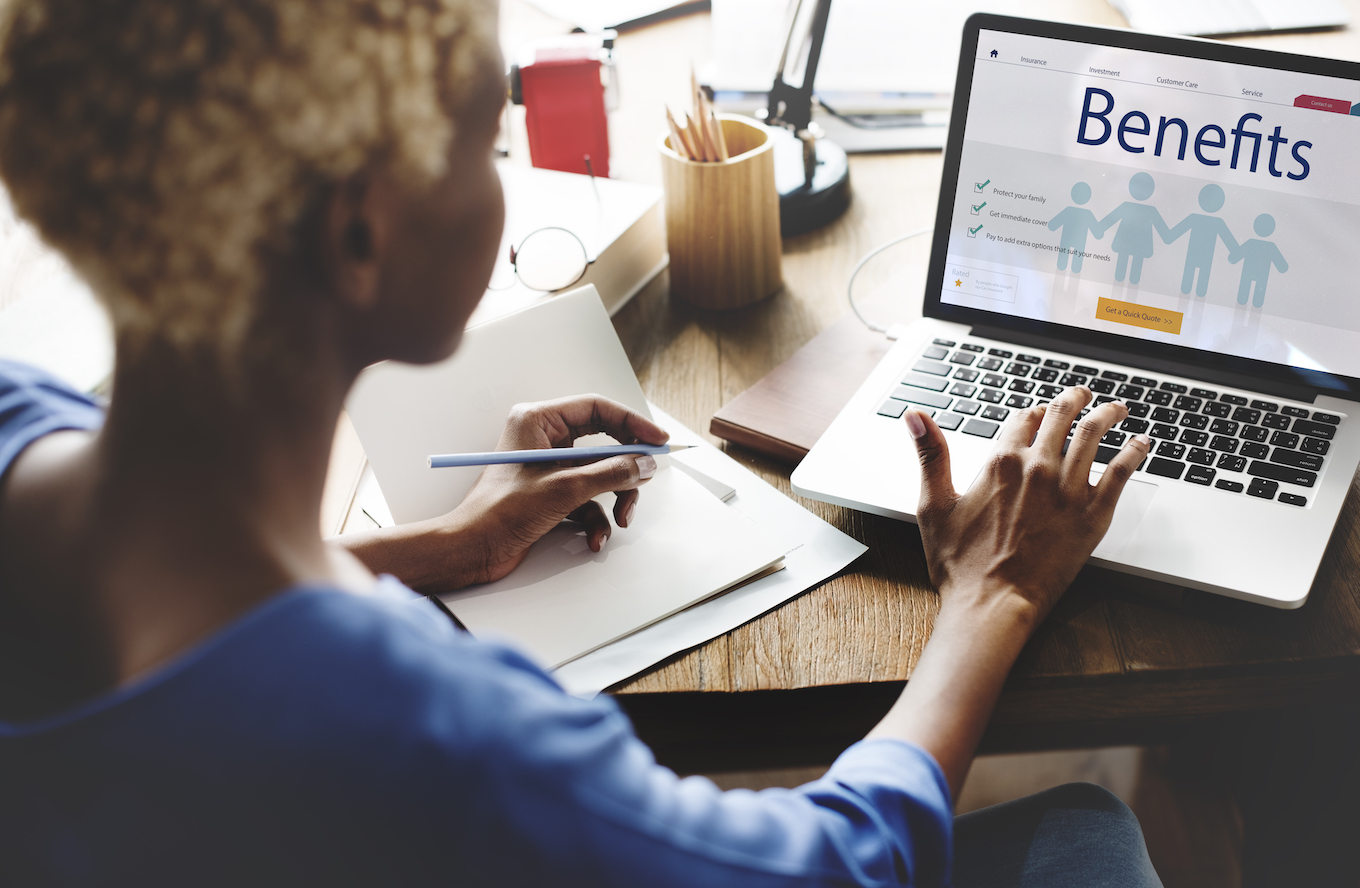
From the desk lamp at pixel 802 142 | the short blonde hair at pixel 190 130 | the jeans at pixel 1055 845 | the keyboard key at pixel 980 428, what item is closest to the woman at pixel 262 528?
the short blonde hair at pixel 190 130

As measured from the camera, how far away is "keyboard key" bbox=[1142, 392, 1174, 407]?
2.79ft

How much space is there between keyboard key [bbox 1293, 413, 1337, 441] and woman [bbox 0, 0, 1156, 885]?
59 centimetres

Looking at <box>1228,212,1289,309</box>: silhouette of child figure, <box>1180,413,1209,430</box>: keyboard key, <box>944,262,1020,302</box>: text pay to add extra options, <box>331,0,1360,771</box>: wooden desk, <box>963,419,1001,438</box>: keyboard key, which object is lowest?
<box>331,0,1360,771</box>: wooden desk

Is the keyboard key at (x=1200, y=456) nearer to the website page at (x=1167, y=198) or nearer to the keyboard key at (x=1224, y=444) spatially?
the keyboard key at (x=1224, y=444)

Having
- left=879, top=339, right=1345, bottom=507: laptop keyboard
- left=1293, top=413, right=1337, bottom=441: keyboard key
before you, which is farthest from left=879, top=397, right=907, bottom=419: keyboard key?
left=1293, top=413, right=1337, bottom=441: keyboard key

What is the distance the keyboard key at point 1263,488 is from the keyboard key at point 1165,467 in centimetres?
5

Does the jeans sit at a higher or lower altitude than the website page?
lower

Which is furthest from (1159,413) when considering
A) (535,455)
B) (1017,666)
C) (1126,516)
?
(535,455)

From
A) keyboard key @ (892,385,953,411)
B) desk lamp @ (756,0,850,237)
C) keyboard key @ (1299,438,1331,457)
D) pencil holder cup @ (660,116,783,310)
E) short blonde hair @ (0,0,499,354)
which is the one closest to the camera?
short blonde hair @ (0,0,499,354)

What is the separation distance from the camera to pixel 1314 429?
80 centimetres

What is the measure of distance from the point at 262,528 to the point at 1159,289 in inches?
31.2

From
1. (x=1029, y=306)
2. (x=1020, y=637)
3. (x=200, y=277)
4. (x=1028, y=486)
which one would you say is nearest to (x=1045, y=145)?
(x=1029, y=306)

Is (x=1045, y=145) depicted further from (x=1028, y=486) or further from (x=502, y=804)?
(x=502, y=804)

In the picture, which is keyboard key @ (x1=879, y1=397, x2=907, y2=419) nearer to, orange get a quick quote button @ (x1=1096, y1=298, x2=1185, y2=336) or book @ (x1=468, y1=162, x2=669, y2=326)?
orange get a quick quote button @ (x1=1096, y1=298, x2=1185, y2=336)
